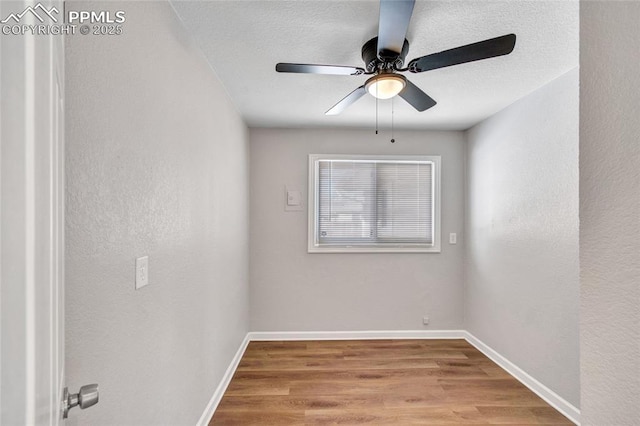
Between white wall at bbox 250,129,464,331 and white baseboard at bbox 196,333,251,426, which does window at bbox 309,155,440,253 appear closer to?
white wall at bbox 250,129,464,331

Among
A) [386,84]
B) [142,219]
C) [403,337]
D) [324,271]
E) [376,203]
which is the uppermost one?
[386,84]

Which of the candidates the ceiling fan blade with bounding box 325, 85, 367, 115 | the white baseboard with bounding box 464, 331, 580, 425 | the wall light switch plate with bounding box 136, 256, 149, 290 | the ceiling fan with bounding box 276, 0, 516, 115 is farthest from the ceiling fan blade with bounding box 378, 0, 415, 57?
the white baseboard with bounding box 464, 331, 580, 425

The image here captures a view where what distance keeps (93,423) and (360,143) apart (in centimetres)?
316

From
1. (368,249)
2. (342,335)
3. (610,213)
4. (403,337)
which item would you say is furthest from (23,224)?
(403,337)

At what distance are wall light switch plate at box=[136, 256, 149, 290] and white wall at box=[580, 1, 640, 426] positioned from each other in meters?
1.49

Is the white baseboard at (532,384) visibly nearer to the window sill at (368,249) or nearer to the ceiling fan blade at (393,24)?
the window sill at (368,249)

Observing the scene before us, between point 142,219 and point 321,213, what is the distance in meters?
2.33

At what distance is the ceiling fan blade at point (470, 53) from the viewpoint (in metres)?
1.32

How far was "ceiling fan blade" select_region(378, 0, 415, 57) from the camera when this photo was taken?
1.16 metres

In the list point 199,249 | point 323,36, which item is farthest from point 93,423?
point 323,36

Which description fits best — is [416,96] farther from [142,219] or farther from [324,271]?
[324,271]

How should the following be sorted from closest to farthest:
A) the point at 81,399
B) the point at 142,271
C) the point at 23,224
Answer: the point at 23,224 < the point at 81,399 < the point at 142,271

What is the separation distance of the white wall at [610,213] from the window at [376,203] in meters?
2.66

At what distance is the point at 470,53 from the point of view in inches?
56.1
